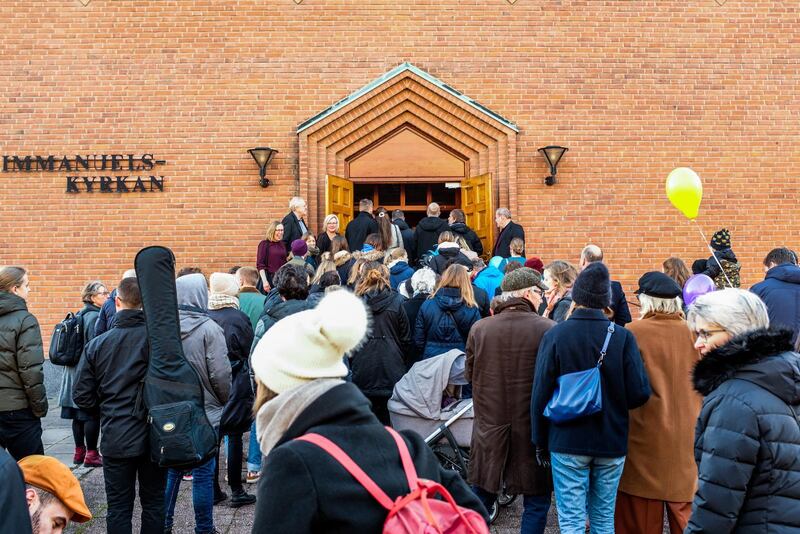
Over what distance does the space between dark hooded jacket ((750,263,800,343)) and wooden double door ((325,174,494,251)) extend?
16.2 feet

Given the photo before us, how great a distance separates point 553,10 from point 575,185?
8.80ft

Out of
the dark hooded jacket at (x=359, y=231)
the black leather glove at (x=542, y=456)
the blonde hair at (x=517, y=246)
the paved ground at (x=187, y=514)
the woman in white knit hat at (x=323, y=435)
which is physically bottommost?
the paved ground at (x=187, y=514)

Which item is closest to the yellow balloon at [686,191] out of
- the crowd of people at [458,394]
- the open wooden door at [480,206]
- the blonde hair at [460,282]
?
the crowd of people at [458,394]

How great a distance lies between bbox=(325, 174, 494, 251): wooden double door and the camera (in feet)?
35.7

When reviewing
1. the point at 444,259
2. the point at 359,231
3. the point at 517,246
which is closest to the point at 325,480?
the point at 444,259

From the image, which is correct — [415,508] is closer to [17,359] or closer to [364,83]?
[17,359]

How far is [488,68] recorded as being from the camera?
431 inches

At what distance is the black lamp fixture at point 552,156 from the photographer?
10648 millimetres

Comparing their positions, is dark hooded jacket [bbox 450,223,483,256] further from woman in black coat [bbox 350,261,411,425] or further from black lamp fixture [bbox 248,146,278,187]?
woman in black coat [bbox 350,261,411,425]

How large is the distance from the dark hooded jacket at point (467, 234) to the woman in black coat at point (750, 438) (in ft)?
21.9

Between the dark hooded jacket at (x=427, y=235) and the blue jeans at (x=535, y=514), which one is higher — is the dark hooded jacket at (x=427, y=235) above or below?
above

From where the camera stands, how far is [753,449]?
2584 mm

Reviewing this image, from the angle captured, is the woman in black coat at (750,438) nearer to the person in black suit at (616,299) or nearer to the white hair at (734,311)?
the white hair at (734,311)

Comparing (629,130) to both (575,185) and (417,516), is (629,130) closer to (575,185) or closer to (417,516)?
(575,185)
